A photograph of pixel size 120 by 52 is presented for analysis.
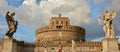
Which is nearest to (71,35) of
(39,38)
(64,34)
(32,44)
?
(64,34)

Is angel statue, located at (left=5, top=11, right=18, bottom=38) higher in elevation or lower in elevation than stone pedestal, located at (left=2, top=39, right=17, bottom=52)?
higher

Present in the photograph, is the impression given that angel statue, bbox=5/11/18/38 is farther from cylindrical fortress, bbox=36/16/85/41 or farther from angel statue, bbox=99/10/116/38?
cylindrical fortress, bbox=36/16/85/41

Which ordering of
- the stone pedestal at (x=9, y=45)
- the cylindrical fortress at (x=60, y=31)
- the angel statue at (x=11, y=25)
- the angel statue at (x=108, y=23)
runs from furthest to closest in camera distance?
the cylindrical fortress at (x=60, y=31) → the angel statue at (x=11, y=25) → the stone pedestal at (x=9, y=45) → the angel statue at (x=108, y=23)

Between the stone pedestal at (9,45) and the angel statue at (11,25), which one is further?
the angel statue at (11,25)

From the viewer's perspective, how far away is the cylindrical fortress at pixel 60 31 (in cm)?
11691

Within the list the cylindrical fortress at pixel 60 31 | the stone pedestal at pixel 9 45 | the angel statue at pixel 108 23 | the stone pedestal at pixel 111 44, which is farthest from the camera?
the cylindrical fortress at pixel 60 31

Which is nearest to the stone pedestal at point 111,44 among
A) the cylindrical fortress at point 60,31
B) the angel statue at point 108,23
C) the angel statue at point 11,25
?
the angel statue at point 108,23

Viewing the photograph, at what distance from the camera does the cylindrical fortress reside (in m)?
117

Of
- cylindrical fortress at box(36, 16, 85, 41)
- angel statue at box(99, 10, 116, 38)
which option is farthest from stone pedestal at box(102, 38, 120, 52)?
cylindrical fortress at box(36, 16, 85, 41)

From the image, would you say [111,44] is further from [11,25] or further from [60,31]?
[60,31]

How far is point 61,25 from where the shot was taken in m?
120

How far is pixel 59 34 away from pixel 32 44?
19562 mm

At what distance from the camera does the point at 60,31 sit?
117 m

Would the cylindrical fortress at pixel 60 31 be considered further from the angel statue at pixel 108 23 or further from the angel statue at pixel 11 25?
the angel statue at pixel 108 23
